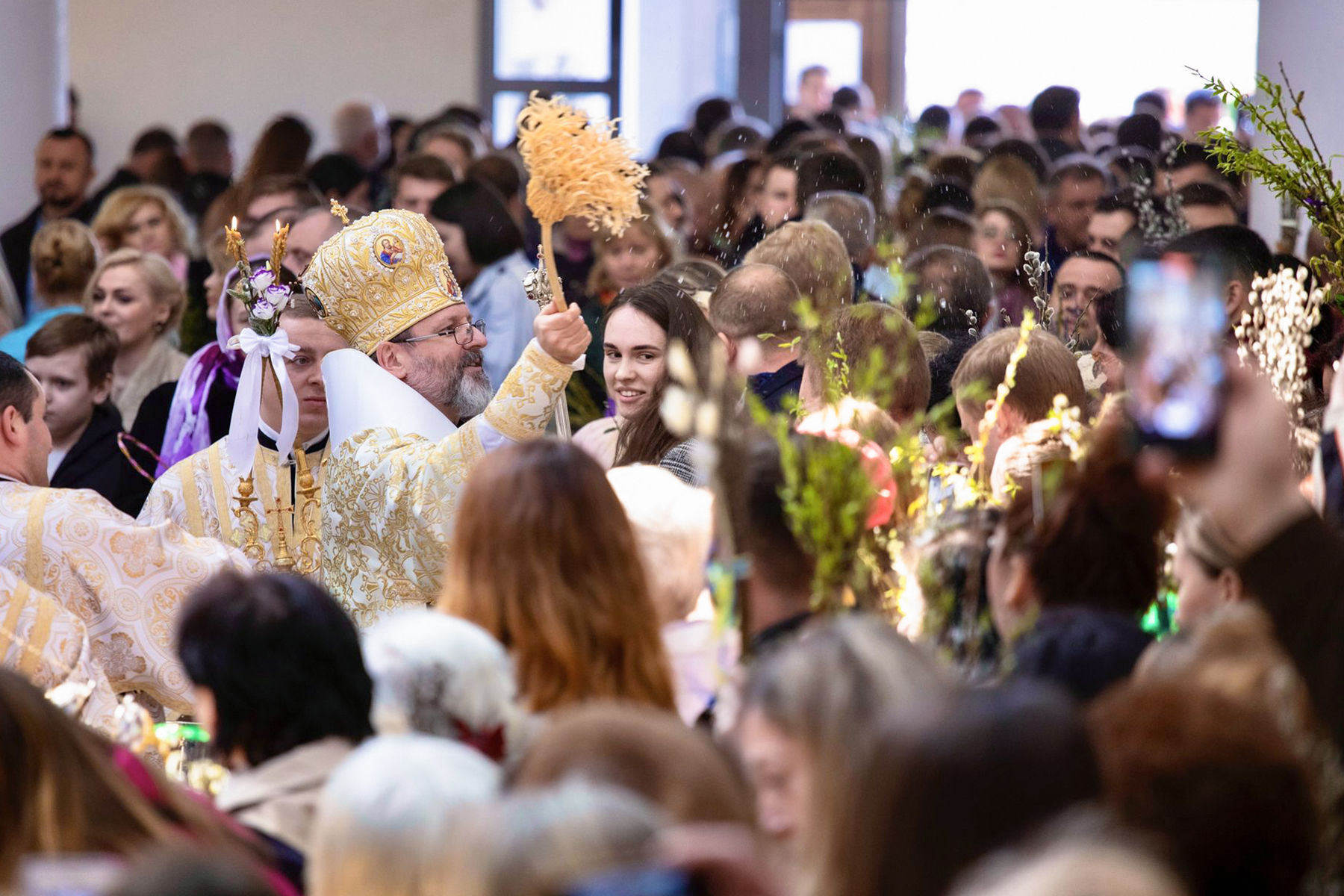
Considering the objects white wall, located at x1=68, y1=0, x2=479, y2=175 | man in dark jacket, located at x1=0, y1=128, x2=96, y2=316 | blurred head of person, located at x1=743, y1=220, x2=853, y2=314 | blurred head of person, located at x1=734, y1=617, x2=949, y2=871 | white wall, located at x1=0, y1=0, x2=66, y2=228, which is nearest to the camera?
blurred head of person, located at x1=734, y1=617, x2=949, y2=871

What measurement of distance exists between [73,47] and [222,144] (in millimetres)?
3523

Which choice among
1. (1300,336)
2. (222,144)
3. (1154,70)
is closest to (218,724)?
(1300,336)

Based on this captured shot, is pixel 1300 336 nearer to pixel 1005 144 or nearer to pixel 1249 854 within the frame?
pixel 1249 854

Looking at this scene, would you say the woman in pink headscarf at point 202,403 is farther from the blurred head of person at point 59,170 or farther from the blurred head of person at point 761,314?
the blurred head of person at point 59,170

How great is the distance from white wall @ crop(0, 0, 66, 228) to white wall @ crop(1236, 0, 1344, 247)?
561cm

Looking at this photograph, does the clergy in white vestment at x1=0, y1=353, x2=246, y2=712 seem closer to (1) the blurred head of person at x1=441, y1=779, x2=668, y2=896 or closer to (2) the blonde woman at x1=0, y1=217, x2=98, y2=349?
(1) the blurred head of person at x1=441, y1=779, x2=668, y2=896

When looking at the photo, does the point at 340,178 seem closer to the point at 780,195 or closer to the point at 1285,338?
the point at 780,195

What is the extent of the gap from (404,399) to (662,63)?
1039cm

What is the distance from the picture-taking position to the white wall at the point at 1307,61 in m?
6.79

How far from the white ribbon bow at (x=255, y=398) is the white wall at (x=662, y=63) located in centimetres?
940

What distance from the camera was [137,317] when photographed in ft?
21.7

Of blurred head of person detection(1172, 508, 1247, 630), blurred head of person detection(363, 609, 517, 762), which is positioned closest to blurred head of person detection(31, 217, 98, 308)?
blurred head of person detection(363, 609, 517, 762)

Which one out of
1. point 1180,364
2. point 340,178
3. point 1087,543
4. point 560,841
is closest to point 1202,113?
point 340,178

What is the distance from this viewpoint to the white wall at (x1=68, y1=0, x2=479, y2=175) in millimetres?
13969
